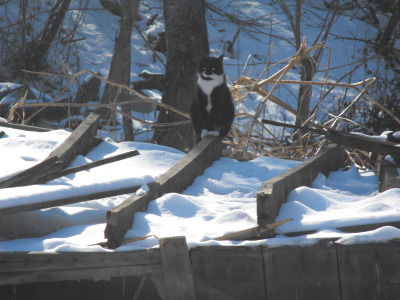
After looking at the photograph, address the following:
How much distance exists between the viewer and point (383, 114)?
560 centimetres

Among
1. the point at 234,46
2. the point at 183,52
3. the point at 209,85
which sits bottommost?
the point at 209,85

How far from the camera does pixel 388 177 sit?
2.47 m

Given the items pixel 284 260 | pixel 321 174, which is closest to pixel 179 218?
pixel 284 260

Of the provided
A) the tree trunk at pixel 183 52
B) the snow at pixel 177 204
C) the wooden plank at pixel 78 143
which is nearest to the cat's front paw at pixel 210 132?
the snow at pixel 177 204

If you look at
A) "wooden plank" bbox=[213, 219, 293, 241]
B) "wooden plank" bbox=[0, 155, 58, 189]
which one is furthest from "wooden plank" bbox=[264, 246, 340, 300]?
"wooden plank" bbox=[0, 155, 58, 189]

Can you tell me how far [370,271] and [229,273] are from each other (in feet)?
1.89

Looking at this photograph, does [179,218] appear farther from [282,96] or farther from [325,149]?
[282,96]

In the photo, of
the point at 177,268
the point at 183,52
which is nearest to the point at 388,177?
the point at 177,268

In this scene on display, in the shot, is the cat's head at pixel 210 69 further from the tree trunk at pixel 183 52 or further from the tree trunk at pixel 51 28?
the tree trunk at pixel 51 28

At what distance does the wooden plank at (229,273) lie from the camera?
5.54 ft

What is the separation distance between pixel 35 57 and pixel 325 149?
22.5 ft

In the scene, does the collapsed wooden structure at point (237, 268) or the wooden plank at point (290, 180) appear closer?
the collapsed wooden structure at point (237, 268)

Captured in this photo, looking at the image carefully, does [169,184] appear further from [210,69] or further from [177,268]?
[210,69]

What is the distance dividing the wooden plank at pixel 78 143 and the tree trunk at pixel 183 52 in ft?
6.68
